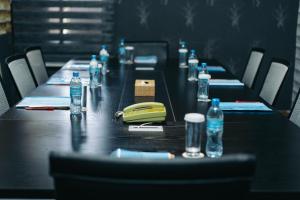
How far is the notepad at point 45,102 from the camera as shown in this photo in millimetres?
2416

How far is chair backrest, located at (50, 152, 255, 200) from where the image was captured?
2.89 ft

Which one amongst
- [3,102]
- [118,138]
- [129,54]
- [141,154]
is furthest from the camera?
[129,54]

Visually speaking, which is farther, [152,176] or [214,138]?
[214,138]

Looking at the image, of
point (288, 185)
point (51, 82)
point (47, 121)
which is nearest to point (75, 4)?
point (51, 82)

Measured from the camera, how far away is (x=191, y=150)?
5.37ft

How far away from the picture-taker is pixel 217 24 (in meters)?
5.23

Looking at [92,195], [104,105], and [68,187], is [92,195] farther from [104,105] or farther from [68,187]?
[104,105]

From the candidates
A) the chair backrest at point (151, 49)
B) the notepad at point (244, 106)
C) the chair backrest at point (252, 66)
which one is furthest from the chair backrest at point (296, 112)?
the chair backrest at point (151, 49)

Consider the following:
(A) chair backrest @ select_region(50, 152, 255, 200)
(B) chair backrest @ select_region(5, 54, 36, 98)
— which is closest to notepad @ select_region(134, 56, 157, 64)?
(B) chair backrest @ select_region(5, 54, 36, 98)

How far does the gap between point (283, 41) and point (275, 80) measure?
220 centimetres

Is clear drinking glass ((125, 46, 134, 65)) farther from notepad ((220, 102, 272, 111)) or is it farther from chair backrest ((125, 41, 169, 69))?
notepad ((220, 102, 272, 111))

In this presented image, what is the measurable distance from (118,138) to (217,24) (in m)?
3.63

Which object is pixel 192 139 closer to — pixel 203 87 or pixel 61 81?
pixel 203 87

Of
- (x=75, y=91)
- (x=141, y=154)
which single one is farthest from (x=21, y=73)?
(x=141, y=154)
